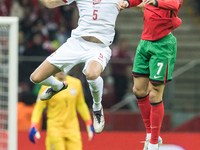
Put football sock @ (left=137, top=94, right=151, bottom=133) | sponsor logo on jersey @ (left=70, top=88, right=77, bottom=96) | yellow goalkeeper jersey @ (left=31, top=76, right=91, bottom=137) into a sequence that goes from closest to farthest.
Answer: football sock @ (left=137, top=94, right=151, bottom=133) → yellow goalkeeper jersey @ (left=31, top=76, right=91, bottom=137) → sponsor logo on jersey @ (left=70, top=88, right=77, bottom=96)

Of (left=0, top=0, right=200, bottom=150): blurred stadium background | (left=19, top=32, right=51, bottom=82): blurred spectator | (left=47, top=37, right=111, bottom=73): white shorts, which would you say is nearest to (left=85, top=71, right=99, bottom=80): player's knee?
(left=47, top=37, right=111, bottom=73): white shorts

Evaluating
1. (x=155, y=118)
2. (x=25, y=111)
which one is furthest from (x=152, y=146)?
(x=25, y=111)

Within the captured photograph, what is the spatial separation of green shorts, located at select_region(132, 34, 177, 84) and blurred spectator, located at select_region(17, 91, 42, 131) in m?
4.76

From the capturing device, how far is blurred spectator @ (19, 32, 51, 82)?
1043cm

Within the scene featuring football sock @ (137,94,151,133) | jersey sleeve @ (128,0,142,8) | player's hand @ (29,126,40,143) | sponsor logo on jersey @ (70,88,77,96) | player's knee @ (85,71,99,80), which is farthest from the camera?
sponsor logo on jersey @ (70,88,77,96)

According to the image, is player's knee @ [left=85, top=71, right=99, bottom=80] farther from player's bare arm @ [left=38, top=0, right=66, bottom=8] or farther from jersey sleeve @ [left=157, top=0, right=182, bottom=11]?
jersey sleeve @ [left=157, top=0, right=182, bottom=11]

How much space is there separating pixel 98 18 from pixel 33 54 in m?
5.03

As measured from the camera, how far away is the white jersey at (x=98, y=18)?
19.3ft

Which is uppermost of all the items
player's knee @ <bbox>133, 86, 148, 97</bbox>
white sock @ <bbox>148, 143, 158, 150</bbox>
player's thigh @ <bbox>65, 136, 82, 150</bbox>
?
player's knee @ <bbox>133, 86, 148, 97</bbox>

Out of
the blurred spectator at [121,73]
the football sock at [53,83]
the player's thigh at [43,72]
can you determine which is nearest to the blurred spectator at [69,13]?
the blurred spectator at [121,73]

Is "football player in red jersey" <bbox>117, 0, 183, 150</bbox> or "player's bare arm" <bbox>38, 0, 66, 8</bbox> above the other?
"player's bare arm" <bbox>38, 0, 66, 8</bbox>

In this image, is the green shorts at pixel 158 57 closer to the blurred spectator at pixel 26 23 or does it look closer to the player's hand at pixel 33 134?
the player's hand at pixel 33 134

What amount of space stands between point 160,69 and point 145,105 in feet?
2.01

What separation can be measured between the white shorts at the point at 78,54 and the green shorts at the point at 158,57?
0.51 m
